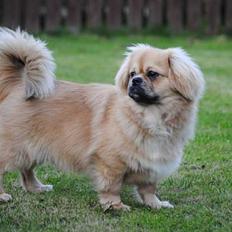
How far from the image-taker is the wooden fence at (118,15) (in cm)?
1598

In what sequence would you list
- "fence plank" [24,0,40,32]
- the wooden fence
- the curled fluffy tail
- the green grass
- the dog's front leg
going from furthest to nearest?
1. the wooden fence
2. "fence plank" [24,0,40,32]
3. the curled fluffy tail
4. the dog's front leg
5. the green grass

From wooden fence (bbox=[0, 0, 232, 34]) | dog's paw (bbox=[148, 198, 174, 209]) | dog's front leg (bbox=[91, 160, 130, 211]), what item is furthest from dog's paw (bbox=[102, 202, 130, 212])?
wooden fence (bbox=[0, 0, 232, 34])

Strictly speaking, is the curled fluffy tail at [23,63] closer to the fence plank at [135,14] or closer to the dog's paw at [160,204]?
the dog's paw at [160,204]

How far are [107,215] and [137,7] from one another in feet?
38.2

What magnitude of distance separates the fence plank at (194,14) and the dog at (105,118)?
10963 millimetres

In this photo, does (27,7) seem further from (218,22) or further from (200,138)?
(200,138)

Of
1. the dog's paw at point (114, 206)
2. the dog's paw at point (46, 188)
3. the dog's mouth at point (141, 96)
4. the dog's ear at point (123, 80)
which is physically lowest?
the dog's paw at point (46, 188)

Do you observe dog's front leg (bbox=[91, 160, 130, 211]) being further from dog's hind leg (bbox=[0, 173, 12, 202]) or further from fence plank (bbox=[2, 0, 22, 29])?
fence plank (bbox=[2, 0, 22, 29])

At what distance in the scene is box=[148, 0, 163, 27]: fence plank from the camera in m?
16.0

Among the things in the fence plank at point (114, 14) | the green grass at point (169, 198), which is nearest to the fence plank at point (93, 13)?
the fence plank at point (114, 14)

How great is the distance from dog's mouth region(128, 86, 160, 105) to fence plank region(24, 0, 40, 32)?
11.3 m

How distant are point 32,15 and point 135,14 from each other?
235cm

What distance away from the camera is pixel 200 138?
7.27 metres

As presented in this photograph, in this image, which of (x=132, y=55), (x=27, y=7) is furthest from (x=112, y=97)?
(x=27, y=7)
